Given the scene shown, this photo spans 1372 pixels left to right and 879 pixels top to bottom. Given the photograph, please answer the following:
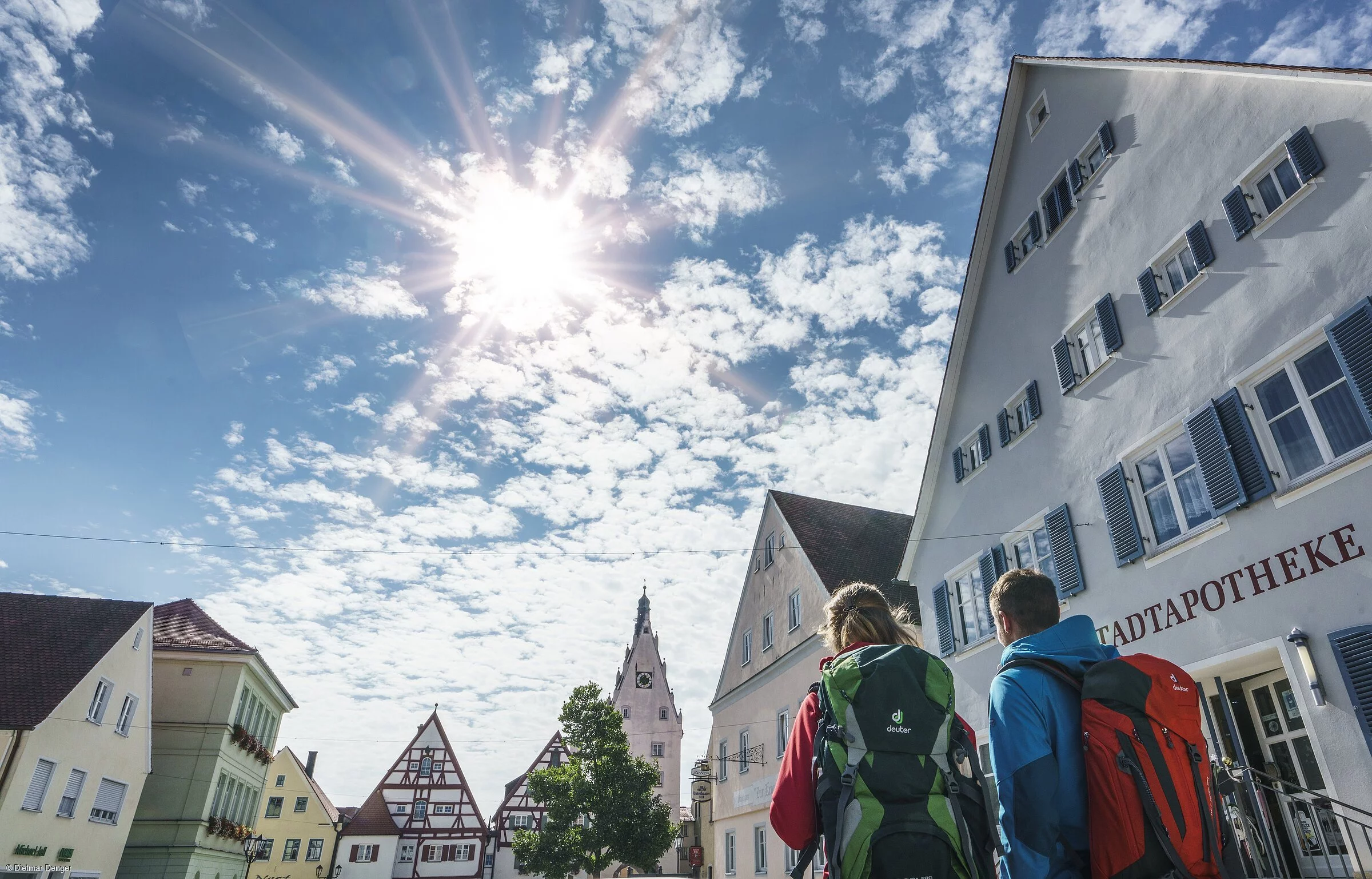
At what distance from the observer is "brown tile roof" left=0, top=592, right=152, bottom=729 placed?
20781mm

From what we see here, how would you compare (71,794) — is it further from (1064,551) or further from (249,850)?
(1064,551)

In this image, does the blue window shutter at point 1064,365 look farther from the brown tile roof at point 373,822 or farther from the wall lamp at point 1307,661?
the brown tile roof at point 373,822

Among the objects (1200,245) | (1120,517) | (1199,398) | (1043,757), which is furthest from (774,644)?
(1043,757)

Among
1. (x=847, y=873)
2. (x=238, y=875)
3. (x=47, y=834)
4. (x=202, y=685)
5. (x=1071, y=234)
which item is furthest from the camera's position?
(x=238, y=875)

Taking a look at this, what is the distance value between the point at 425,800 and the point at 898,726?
59.5 m

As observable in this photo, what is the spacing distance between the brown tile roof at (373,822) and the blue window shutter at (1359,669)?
55.9 metres

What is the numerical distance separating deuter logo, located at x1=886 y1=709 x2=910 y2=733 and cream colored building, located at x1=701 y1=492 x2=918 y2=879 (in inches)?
601

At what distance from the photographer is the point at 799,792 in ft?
9.76

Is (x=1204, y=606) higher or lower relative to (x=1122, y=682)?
higher

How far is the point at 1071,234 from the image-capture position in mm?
11891

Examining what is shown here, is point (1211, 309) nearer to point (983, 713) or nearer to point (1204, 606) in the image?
point (1204, 606)

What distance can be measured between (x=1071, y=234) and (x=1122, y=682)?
10.7 metres

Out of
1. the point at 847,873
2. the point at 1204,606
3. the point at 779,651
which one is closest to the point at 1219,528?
the point at 1204,606

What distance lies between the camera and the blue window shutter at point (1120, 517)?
31.3 ft
